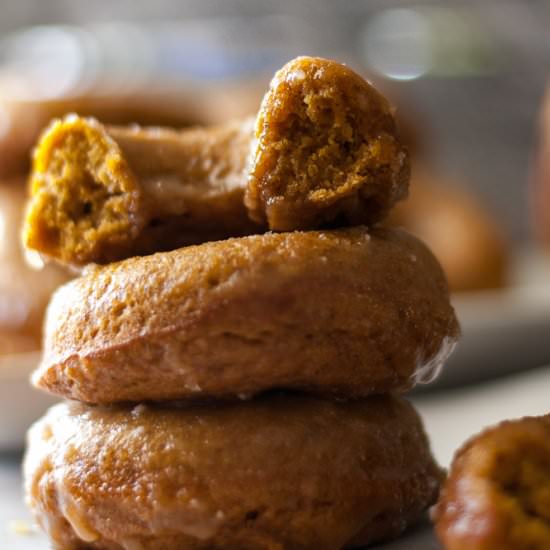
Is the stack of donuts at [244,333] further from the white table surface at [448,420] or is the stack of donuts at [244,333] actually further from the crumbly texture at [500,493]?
the crumbly texture at [500,493]

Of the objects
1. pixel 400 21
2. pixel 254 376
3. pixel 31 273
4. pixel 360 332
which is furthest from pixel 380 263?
pixel 400 21

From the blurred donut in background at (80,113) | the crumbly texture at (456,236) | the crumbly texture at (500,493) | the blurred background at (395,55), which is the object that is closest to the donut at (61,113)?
the blurred donut in background at (80,113)

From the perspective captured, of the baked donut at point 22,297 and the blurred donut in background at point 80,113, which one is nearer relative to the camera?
the baked donut at point 22,297

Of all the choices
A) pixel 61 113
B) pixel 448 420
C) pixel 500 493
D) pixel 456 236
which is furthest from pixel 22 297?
pixel 500 493

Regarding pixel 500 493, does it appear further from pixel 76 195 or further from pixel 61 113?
pixel 61 113

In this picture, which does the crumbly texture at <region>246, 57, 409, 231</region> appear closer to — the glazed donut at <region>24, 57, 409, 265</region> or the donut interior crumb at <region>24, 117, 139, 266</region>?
the glazed donut at <region>24, 57, 409, 265</region>
